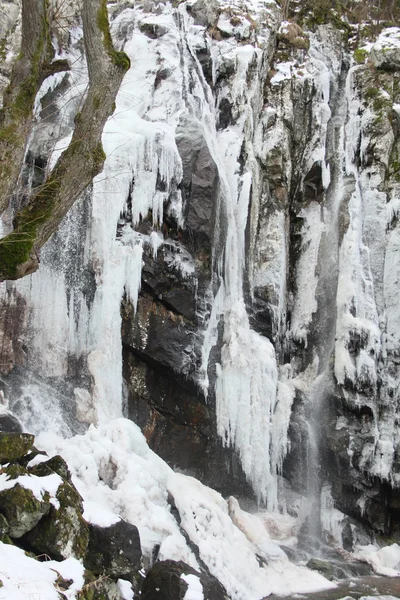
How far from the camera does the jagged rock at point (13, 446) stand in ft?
20.0

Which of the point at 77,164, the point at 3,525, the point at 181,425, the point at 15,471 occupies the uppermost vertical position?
the point at 77,164

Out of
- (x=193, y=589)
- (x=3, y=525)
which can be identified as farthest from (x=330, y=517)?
(x=3, y=525)

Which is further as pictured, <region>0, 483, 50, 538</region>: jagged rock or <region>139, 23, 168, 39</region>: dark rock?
<region>139, 23, 168, 39</region>: dark rock

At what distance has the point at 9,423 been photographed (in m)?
7.89

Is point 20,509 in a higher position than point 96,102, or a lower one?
lower

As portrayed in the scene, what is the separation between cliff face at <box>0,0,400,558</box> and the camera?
30.9ft

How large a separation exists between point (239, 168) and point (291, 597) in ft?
27.7

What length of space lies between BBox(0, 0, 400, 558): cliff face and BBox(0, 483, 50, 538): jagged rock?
2.81 m

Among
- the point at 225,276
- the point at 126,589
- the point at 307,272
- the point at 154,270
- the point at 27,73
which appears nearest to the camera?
the point at 27,73

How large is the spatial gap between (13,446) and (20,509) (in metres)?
0.97

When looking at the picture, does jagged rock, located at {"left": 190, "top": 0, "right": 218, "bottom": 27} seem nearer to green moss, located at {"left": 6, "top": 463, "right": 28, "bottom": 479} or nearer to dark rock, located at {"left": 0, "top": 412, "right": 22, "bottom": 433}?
dark rock, located at {"left": 0, "top": 412, "right": 22, "bottom": 433}

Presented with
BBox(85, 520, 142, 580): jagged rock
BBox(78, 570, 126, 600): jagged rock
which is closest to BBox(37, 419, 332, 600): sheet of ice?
BBox(85, 520, 142, 580): jagged rock

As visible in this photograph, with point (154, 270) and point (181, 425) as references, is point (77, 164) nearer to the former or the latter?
point (154, 270)

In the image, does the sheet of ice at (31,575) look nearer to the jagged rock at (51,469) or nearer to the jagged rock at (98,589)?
the jagged rock at (98,589)
